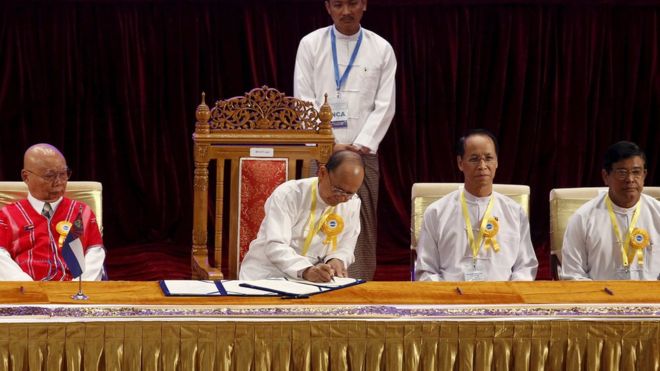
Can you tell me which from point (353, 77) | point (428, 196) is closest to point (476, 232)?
point (428, 196)

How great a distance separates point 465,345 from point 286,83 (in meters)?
3.69

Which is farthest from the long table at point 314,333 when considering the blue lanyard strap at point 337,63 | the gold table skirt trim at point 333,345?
the blue lanyard strap at point 337,63

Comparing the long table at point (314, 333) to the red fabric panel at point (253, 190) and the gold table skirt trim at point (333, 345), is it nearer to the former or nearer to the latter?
the gold table skirt trim at point (333, 345)

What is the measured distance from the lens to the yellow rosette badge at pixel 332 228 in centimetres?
436

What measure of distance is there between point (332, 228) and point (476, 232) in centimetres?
59

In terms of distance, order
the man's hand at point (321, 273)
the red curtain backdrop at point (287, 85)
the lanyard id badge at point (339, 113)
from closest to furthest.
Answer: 1. the man's hand at point (321, 273)
2. the lanyard id badge at point (339, 113)
3. the red curtain backdrop at point (287, 85)

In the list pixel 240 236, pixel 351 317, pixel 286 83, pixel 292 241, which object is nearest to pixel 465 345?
pixel 351 317

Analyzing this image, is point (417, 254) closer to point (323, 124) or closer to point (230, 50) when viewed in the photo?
point (323, 124)

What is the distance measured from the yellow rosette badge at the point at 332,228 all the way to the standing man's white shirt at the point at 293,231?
17 millimetres

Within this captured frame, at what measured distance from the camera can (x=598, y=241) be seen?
4469mm

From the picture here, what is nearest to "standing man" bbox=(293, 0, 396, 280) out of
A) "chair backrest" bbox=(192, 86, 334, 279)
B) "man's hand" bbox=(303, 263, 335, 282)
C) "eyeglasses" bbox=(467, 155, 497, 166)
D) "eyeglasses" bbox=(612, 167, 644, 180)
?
"chair backrest" bbox=(192, 86, 334, 279)

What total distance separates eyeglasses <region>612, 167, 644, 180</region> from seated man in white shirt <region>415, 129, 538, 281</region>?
0.40 meters

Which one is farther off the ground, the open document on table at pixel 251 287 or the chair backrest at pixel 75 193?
the chair backrest at pixel 75 193

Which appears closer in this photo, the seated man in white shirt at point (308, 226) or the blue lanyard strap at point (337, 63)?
the seated man in white shirt at point (308, 226)
